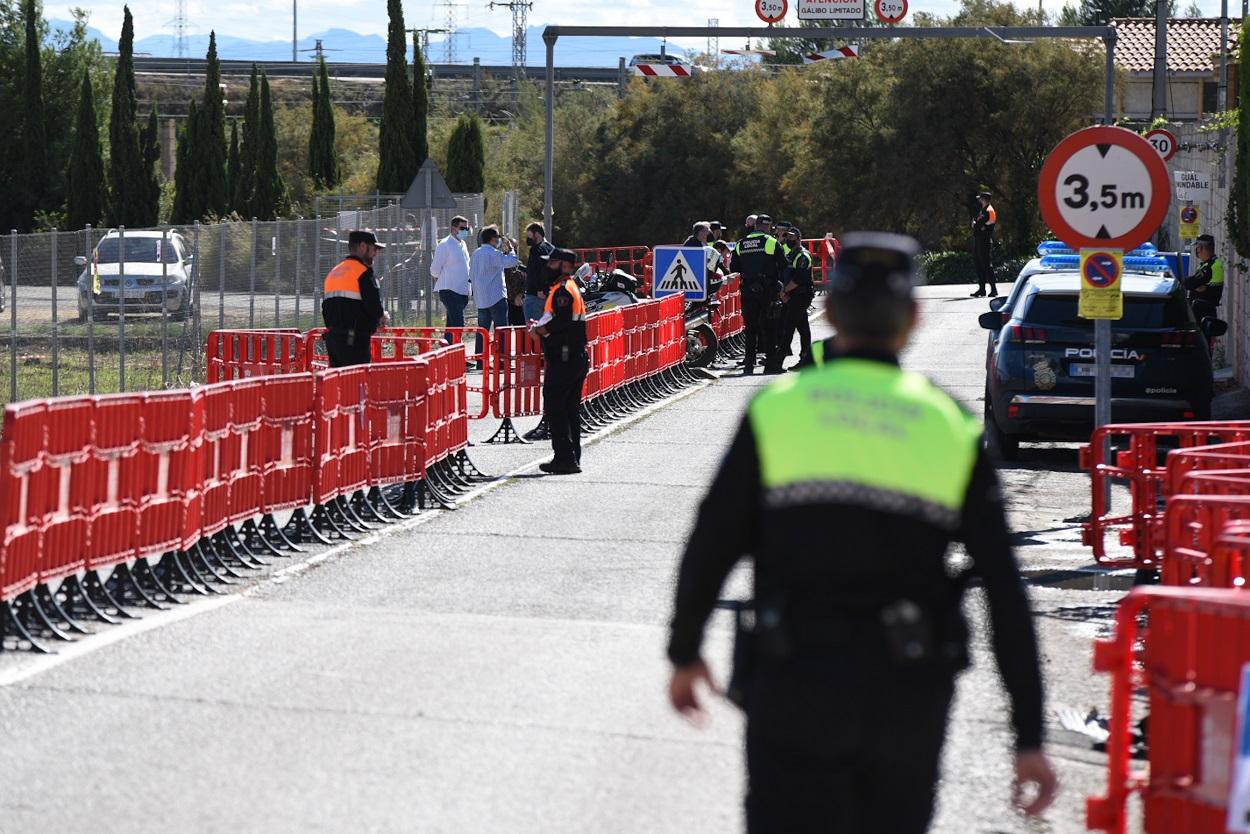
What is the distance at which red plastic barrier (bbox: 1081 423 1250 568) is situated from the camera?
37.8ft

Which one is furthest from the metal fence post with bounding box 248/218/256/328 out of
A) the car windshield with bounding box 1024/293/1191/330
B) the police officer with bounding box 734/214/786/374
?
the car windshield with bounding box 1024/293/1191/330

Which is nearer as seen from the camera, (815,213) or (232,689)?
(232,689)

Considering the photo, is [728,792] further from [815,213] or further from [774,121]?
[774,121]

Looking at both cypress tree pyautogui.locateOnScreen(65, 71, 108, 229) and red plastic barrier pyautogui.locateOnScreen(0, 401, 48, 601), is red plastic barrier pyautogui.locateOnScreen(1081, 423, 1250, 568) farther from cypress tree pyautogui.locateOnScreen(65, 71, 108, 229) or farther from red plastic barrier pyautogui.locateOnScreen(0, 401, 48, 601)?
cypress tree pyautogui.locateOnScreen(65, 71, 108, 229)

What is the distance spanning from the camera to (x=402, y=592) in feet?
36.4

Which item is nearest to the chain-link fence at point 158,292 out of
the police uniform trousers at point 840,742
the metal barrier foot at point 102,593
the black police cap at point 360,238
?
the black police cap at point 360,238

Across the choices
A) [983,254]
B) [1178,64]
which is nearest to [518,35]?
[1178,64]

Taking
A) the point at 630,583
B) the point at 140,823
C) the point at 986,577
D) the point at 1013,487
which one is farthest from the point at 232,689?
the point at 1013,487

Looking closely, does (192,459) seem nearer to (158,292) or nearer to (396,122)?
(158,292)

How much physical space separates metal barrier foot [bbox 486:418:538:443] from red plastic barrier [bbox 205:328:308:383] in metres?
2.08

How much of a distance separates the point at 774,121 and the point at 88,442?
62789 mm

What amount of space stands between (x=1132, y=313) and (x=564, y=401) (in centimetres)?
512

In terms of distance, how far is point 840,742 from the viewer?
12.7 feet

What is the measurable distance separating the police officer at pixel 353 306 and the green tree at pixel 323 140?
42071 mm
